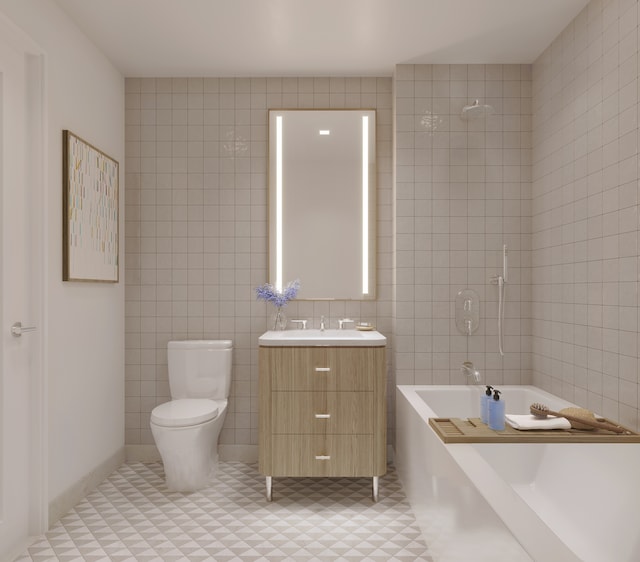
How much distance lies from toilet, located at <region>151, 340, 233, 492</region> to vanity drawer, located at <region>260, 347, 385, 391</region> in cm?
49

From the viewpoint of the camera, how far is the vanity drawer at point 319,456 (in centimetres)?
259

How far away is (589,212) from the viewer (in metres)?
2.40

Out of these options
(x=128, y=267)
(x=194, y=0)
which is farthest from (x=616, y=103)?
(x=128, y=267)

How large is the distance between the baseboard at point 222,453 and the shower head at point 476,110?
8.26 ft

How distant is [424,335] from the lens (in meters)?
3.08

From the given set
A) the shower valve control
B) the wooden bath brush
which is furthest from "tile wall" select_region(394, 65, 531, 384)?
the wooden bath brush

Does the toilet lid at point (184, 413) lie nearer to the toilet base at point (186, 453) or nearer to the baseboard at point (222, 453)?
the toilet base at point (186, 453)

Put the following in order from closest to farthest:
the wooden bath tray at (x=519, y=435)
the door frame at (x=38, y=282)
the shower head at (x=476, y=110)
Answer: the wooden bath tray at (x=519, y=435) → the door frame at (x=38, y=282) → the shower head at (x=476, y=110)

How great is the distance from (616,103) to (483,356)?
1.58 meters

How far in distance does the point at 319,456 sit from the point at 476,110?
86.1 inches

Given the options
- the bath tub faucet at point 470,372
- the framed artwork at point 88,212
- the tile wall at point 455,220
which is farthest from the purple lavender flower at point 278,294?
the bath tub faucet at point 470,372

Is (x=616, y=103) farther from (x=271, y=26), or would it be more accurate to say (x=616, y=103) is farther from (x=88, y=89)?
(x=88, y=89)

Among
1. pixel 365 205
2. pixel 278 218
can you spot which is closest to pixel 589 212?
pixel 365 205

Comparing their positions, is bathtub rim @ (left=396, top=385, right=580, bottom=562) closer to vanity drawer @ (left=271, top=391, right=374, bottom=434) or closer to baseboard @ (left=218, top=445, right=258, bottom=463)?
vanity drawer @ (left=271, top=391, right=374, bottom=434)
